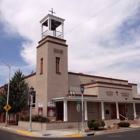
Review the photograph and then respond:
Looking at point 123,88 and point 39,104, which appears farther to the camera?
point 123,88

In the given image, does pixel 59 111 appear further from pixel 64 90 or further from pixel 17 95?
pixel 17 95

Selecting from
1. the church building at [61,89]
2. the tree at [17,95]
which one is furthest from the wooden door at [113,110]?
the tree at [17,95]

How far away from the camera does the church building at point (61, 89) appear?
25203 mm

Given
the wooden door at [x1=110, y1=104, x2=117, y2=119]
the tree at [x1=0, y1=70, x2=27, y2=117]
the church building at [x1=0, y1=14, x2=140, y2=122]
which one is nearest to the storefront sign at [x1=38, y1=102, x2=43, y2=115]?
the church building at [x1=0, y1=14, x2=140, y2=122]

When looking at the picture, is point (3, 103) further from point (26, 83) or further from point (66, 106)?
point (66, 106)

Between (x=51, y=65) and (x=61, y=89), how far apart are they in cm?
347

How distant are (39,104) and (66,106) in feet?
14.5

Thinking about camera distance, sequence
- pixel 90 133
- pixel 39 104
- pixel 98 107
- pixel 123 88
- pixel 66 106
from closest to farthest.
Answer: pixel 90 133 < pixel 66 106 < pixel 39 104 < pixel 98 107 < pixel 123 88

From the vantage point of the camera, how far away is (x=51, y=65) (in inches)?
1046

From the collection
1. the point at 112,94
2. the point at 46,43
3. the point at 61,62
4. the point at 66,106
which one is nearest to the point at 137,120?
the point at 112,94

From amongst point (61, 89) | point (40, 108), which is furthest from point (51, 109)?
point (61, 89)

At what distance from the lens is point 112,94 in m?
30.3

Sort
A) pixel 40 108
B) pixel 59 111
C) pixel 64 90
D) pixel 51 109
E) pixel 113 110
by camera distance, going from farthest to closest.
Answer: pixel 113 110 → pixel 64 90 → pixel 59 111 → pixel 40 108 → pixel 51 109

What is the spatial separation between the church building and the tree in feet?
4.97
